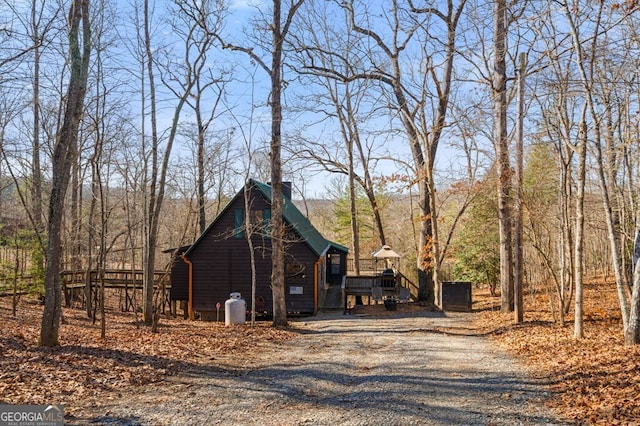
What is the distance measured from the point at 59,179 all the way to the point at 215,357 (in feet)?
14.4

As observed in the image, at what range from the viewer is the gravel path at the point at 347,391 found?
19.1 feet

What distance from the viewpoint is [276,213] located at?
15.0m

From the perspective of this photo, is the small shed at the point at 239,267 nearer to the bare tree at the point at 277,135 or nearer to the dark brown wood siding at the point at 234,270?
the dark brown wood siding at the point at 234,270

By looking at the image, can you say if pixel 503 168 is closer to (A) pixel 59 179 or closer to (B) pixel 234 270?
(B) pixel 234 270

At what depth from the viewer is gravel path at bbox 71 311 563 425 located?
5.82m

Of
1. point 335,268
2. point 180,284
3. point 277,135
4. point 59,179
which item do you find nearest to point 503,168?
point 277,135

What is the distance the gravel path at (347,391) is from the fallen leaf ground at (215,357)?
0.40 meters

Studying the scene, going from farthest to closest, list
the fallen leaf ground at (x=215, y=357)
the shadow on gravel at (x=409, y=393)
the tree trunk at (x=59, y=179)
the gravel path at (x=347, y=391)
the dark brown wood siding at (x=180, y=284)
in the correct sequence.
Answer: the dark brown wood siding at (x=180, y=284) → the tree trunk at (x=59, y=179) → the fallen leaf ground at (x=215, y=357) → the shadow on gravel at (x=409, y=393) → the gravel path at (x=347, y=391)

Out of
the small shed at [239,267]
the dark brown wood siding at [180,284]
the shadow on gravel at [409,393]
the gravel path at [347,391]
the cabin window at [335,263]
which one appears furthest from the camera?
the cabin window at [335,263]

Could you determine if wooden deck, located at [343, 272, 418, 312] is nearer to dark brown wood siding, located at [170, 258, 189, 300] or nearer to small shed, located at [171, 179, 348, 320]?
small shed, located at [171, 179, 348, 320]

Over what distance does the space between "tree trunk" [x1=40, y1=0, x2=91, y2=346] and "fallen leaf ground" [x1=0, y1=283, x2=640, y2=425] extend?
2.01ft

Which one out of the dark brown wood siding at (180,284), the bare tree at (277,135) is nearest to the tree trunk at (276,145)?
the bare tree at (277,135)

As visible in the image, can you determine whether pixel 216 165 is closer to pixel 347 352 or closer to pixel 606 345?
pixel 347 352

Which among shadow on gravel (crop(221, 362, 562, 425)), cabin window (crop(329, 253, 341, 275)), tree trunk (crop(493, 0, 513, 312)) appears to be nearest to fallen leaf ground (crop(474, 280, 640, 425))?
shadow on gravel (crop(221, 362, 562, 425))
